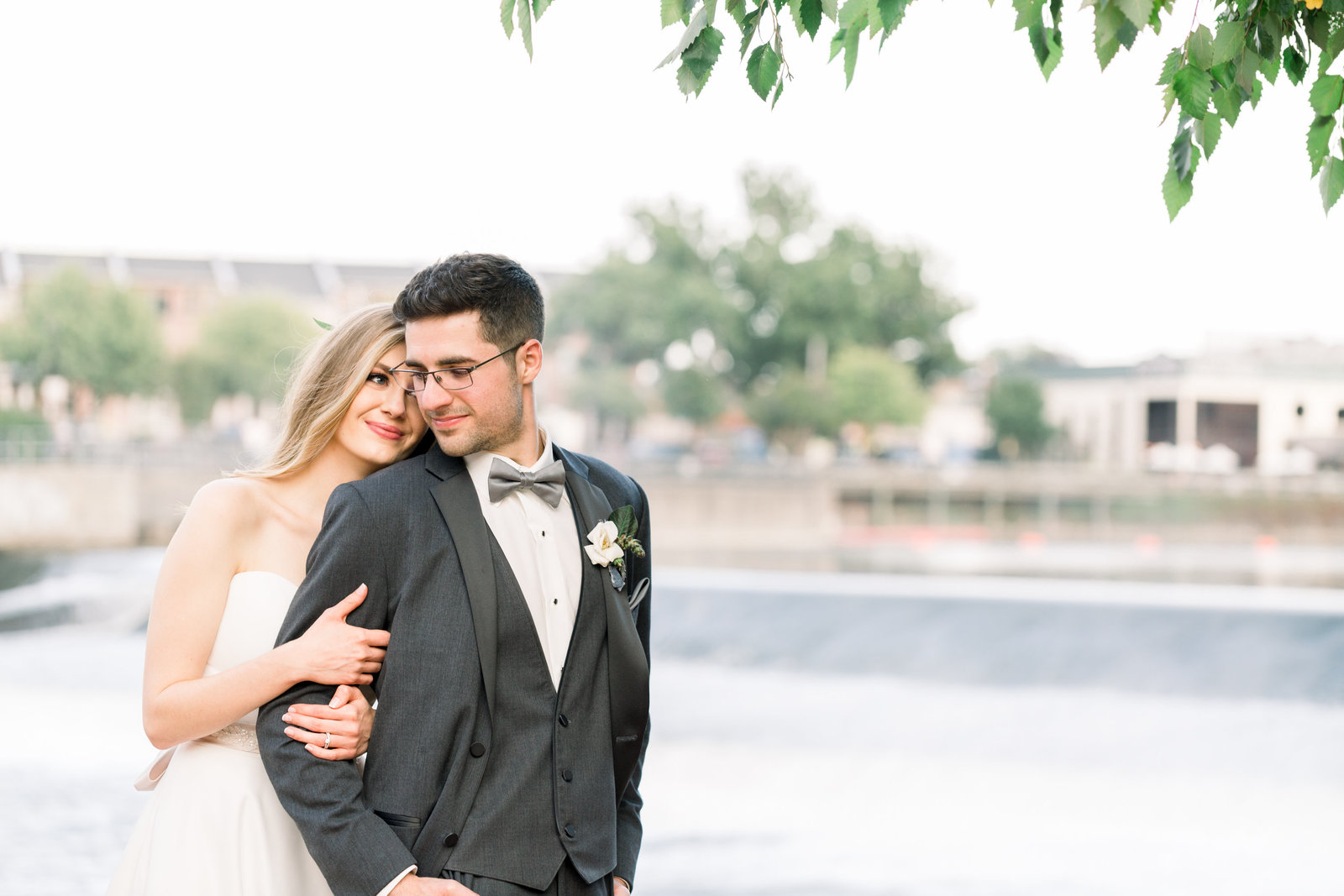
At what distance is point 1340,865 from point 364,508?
19.5 feet

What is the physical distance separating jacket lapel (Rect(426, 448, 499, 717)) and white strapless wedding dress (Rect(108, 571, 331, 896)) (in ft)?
1.60

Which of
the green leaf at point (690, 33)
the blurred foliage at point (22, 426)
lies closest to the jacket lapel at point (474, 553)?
the green leaf at point (690, 33)

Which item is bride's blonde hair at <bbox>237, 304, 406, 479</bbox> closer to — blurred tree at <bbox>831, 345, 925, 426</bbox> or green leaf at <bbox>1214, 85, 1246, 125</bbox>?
green leaf at <bbox>1214, 85, 1246, 125</bbox>

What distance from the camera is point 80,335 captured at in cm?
3838

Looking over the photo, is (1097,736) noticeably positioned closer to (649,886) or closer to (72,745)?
(649,886)

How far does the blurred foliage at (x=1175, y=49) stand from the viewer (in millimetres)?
1664

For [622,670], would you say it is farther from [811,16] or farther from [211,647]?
[811,16]

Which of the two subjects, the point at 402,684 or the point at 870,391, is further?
the point at 870,391

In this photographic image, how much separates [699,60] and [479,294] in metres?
0.46

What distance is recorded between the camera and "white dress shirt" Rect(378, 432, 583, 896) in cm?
183

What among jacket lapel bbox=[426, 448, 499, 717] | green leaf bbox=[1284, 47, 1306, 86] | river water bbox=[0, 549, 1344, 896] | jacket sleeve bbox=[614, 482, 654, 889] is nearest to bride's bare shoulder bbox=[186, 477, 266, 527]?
jacket lapel bbox=[426, 448, 499, 717]

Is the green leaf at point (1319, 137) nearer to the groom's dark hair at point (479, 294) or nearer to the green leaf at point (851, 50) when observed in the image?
the green leaf at point (851, 50)

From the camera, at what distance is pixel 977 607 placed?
12.9 m

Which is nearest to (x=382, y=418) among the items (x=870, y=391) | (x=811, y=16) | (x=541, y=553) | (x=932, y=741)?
(x=541, y=553)
